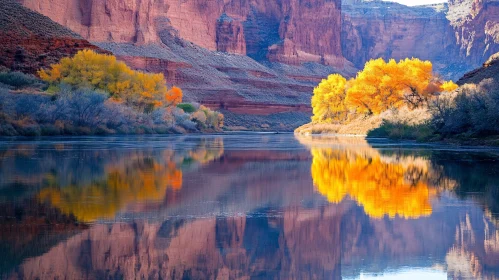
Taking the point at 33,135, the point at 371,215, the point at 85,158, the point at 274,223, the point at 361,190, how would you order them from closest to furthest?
1. the point at 274,223
2. the point at 371,215
3. the point at 361,190
4. the point at 85,158
5. the point at 33,135

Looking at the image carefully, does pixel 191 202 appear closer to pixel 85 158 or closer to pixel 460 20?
pixel 85 158

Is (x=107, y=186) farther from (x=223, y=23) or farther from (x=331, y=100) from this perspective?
(x=223, y=23)

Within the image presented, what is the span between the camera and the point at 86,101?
45844 mm

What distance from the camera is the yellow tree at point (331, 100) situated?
220 feet

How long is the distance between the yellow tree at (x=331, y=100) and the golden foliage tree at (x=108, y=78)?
52.6ft

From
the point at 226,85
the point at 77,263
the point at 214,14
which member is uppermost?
the point at 214,14

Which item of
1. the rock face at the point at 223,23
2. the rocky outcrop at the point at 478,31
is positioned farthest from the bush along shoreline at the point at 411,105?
the rocky outcrop at the point at 478,31

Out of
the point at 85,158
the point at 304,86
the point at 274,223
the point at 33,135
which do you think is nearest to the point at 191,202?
the point at 274,223

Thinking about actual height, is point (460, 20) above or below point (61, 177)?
above

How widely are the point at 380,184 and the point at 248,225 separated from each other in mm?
5727

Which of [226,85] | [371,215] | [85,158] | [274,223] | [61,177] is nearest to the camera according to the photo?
[274,223]

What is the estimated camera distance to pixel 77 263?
7027mm

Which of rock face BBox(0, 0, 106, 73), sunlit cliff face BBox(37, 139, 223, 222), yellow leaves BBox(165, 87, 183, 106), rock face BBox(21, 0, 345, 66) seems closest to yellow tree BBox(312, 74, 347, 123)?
yellow leaves BBox(165, 87, 183, 106)

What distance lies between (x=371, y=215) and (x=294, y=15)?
147590mm
